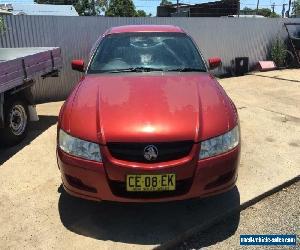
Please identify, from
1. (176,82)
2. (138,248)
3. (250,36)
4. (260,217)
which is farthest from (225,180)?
(250,36)

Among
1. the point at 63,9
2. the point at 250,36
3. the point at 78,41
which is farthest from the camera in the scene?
the point at 63,9

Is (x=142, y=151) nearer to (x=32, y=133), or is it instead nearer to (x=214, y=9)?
(x=32, y=133)

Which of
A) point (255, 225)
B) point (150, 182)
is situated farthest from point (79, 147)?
point (255, 225)

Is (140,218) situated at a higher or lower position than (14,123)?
lower

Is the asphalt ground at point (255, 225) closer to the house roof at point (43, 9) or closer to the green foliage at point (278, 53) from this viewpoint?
the green foliage at point (278, 53)

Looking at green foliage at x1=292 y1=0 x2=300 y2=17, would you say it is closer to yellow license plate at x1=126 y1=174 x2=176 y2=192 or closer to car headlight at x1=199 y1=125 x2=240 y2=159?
car headlight at x1=199 y1=125 x2=240 y2=159

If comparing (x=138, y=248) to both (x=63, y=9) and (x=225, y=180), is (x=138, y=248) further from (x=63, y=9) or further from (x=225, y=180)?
(x=63, y=9)

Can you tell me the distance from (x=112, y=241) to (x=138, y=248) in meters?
0.25

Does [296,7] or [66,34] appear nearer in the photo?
[66,34]

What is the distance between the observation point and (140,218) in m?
3.62

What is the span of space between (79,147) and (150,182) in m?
0.68

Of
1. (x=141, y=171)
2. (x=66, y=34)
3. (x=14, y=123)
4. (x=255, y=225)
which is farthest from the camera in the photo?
(x=66, y=34)

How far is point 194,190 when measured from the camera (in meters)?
3.19

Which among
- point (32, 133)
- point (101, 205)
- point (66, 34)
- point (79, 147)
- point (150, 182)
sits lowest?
point (32, 133)
